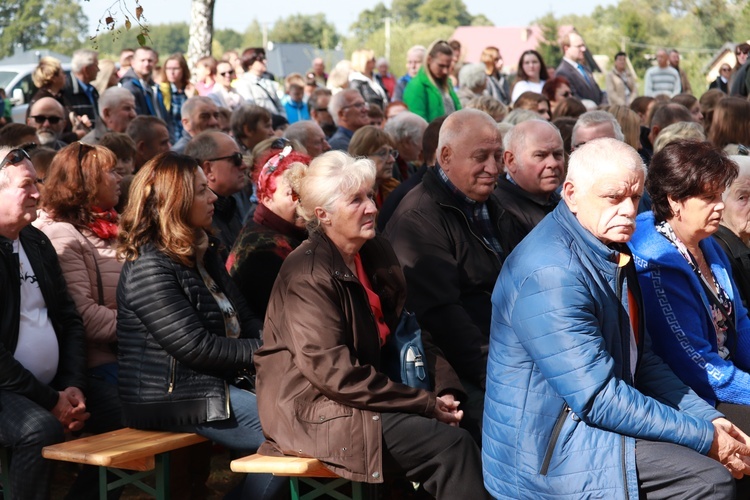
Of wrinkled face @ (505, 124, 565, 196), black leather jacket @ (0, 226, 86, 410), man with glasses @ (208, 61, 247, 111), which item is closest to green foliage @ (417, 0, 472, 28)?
man with glasses @ (208, 61, 247, 111)

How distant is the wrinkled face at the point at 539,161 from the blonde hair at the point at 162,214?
221cm

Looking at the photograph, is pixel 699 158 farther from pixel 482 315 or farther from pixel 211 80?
pixel 211 80

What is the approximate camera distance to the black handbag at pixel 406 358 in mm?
4344

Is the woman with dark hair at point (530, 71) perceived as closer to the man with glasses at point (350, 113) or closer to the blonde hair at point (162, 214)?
the man with glasses at point (350, 113)

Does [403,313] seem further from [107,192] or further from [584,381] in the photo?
[107,192]

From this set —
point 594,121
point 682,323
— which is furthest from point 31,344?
point 594,121

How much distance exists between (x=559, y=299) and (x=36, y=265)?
2.49m

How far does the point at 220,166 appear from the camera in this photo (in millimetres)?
5965

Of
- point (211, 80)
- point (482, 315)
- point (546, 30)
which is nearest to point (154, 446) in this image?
point (482, 315)

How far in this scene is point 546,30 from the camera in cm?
4828

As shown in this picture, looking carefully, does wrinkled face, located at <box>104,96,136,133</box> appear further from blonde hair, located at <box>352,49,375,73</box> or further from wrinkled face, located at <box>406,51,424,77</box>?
wrinkled face, located at <box>406,51,424,77</box>

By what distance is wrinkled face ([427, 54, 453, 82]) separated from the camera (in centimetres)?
1080

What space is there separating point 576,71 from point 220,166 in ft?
27.1

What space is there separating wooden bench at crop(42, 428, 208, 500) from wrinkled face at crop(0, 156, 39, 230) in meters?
1.02
